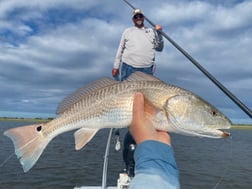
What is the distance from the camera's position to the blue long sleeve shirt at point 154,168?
176cm

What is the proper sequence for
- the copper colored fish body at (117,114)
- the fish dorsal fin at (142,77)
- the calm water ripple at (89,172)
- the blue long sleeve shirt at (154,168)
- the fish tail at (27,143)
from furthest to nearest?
1. the calm water ripple at (89,172)
2. the fish dorsal fin at (142,77)
3. the fish tail at (27,143)
4. the copper colored fish body at (117,114)
5. the blue long sleeve shirt at (154,168)

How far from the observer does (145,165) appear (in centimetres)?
181

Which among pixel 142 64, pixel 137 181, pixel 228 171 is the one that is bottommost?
pixel 228 171

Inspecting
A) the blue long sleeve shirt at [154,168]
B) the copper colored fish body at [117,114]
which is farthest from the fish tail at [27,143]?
the blue long sleeve shirt at [154,168]

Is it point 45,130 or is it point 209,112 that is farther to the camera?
point 45,130

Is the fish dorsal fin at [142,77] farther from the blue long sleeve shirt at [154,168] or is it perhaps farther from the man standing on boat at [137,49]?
the man standing on boat at [137,49]

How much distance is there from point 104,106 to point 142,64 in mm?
3889

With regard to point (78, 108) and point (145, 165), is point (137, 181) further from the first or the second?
point (78, 108)

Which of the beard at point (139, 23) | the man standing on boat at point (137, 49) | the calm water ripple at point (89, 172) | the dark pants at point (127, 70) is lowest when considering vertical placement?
the calm water ripple at point (89, 172)

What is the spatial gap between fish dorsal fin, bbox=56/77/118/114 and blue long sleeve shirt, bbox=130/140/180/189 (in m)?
1.84

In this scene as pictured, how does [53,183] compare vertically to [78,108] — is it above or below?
below

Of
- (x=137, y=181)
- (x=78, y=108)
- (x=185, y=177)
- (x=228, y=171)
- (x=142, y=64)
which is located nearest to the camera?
(x=137, y=181)

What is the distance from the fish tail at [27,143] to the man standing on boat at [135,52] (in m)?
3.67

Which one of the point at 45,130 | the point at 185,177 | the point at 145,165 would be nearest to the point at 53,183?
the point at 185,177
